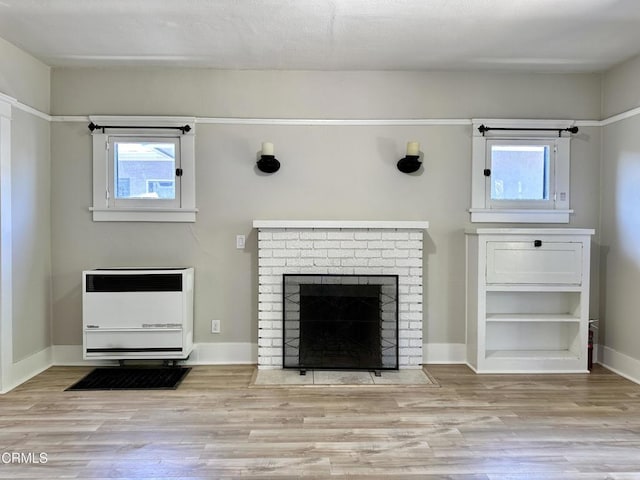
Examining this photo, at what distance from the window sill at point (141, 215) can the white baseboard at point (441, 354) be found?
7.84 feet

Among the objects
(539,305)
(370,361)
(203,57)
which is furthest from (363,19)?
(539,305)

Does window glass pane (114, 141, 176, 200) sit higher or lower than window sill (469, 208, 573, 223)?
higher

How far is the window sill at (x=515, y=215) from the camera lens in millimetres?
3719

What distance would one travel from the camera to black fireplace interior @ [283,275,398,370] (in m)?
3.50

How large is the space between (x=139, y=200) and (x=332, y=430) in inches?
97.8

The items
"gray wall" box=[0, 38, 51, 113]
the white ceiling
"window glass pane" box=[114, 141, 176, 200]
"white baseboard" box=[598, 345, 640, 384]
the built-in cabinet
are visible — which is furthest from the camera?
"window glass pane" box=[114, 141, 176, 200]

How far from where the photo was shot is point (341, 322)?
137 inches

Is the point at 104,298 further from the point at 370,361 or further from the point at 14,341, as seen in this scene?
Answer: the point at 370,361

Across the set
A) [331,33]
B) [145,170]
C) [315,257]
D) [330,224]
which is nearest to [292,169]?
[330,224]

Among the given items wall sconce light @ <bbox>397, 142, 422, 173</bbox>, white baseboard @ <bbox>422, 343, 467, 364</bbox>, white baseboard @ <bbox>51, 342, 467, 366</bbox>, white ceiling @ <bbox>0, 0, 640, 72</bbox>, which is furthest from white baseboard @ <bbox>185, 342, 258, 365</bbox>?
white ceiling @ <bbox>0, 0, 640, 72</bbox>

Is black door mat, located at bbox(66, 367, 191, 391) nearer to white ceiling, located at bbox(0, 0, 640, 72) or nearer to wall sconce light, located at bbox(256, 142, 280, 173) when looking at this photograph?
wall sconce light, located at bbox(256, 142, 280, 173)

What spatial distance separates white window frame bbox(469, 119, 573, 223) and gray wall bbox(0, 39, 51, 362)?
145 inches

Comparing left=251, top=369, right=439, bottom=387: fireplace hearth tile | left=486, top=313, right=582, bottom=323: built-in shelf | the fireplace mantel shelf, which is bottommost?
left=251, top=369, right=439, bottom=387: fireplace hearth tile

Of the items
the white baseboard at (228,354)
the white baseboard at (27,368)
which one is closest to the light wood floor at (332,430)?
the white baseboard at (27,368)
